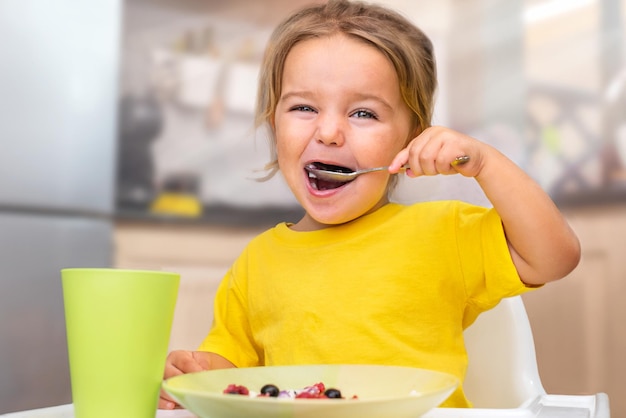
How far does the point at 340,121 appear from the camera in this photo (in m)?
0.93

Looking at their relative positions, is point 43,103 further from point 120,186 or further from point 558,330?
point 558,330

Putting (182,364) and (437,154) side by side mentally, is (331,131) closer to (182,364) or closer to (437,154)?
(437,154)

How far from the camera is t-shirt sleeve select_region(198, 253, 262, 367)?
974 millimetres

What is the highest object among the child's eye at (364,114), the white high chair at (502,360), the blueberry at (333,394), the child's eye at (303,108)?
the child's eye at (303,108)

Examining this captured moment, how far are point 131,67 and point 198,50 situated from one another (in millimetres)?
268

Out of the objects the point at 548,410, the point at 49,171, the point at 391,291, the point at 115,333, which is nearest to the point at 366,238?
the point at 391,291

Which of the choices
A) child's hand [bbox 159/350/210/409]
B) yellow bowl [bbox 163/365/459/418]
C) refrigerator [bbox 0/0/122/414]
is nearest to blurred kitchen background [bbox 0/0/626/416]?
refrigerator [bbox 0/0/122/414]

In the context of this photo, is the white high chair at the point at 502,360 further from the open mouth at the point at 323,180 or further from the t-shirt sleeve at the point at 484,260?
the open mouth at the point at 323,180

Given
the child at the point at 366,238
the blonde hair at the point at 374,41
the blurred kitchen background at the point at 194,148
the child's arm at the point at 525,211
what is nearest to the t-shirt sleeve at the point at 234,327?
the child at the point at 366,238

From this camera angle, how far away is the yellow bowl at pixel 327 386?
0.44 metres

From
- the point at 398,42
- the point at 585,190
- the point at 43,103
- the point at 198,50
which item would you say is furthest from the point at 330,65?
the point at 198,50

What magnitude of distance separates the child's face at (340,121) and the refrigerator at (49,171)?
4.75ft

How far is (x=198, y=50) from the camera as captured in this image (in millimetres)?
2670

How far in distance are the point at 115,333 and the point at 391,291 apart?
443 millimetres
